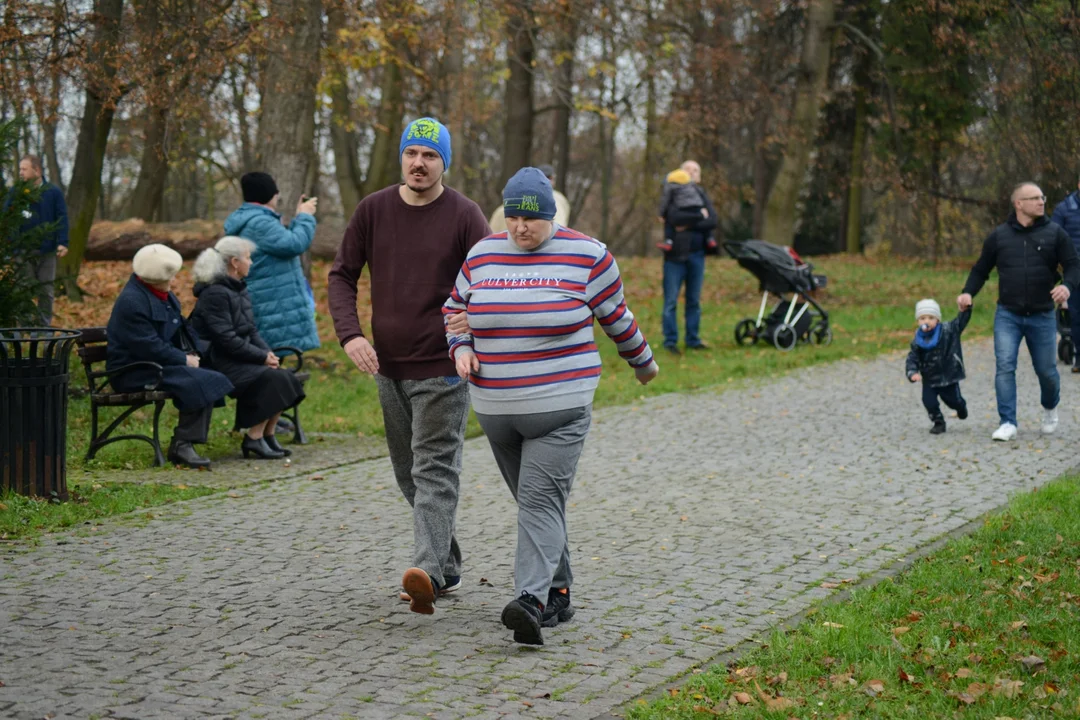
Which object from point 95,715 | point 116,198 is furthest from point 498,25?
point 116,198

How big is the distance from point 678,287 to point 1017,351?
6.20 meters

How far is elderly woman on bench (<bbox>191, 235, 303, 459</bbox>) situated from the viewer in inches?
379

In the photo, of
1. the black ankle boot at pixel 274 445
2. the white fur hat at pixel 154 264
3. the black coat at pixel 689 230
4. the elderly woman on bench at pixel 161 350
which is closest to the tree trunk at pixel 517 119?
the black coat at pixel 689 230

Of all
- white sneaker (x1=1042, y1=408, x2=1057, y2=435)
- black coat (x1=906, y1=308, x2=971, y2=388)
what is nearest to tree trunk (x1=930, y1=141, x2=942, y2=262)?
white sneaker (x1=1042, y1=408, x2=1057, y2=435)

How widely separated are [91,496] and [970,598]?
5220mm

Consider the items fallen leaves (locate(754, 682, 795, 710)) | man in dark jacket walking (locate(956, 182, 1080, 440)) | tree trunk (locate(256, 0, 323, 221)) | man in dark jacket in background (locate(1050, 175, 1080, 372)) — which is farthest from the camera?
tree trunk (locate(256, 0, 323, 221))

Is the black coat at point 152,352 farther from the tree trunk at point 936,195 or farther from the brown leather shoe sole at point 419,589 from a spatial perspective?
the tree trunk at point 936,195

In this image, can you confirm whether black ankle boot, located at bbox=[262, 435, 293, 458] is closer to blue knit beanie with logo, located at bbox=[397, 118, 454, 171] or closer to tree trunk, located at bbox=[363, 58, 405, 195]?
blue knit beanie with logo, located at bbox=[397, 118, 454, 171]

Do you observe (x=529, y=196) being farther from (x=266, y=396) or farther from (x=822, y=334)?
(x=822, y=334)

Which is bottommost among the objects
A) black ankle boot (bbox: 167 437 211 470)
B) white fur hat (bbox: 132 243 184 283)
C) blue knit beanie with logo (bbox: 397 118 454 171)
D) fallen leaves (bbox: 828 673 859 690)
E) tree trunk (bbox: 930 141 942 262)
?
fallen leaves (bbox: 828 673 859 690)

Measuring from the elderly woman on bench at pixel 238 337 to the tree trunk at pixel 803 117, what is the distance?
1729 centimetres

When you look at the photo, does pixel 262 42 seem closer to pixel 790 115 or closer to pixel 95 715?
pixel 95 715

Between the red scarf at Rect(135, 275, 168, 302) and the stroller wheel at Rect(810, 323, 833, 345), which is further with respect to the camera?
the stroller wheel at Rect(810, 323, 833, 345)

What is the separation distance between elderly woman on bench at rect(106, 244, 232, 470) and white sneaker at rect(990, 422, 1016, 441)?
19.7 feet
